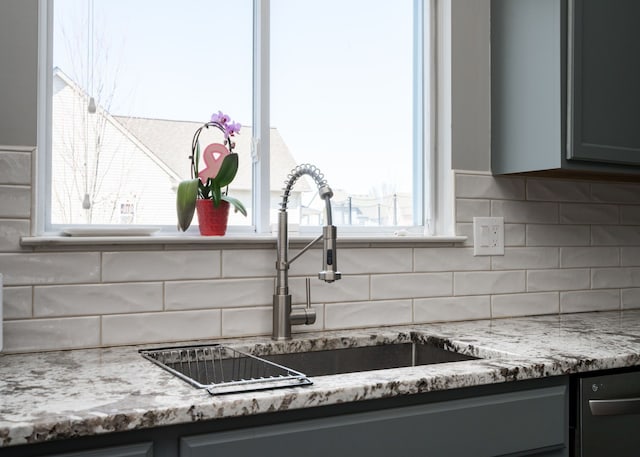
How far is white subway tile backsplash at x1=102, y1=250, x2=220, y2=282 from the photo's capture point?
5.53 ft

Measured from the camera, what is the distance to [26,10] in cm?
160

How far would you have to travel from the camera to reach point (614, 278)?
99.7 inches

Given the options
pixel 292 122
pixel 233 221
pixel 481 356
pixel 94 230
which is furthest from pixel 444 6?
pixel 94 230

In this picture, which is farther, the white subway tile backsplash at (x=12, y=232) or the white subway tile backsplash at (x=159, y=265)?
the white subway tile backsplash at (x=159, y=265)

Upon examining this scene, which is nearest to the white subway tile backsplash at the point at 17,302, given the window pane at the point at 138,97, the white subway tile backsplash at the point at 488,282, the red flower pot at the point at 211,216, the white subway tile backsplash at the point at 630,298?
the window pane at the point at 138,97

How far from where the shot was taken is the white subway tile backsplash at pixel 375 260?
78.7 inches

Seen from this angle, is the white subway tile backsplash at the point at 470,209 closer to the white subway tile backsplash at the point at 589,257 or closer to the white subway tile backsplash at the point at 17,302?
the white subway tile backsplash at the point at 589,257

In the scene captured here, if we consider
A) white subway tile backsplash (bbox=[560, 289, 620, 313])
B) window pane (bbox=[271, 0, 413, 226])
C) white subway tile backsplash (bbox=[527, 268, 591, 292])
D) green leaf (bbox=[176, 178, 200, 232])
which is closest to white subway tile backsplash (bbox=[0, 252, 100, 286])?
green leaf (bbox=[176, 178, 200, 232])

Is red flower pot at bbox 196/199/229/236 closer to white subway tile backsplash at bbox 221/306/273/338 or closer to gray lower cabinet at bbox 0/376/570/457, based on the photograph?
white subway tile backsplash at bbox 221/306/273/338

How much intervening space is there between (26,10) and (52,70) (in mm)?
175

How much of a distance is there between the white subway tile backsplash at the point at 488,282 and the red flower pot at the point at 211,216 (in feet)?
2.64

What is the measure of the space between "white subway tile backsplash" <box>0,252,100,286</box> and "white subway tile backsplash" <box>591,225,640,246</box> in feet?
5.85

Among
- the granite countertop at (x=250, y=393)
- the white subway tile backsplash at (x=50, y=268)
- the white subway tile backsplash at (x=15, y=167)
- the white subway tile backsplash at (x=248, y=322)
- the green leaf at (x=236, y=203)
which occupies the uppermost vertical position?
the white subway tile backsplash at (x=15, y=167)

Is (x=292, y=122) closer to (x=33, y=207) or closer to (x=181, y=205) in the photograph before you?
(x=181, y=205)
